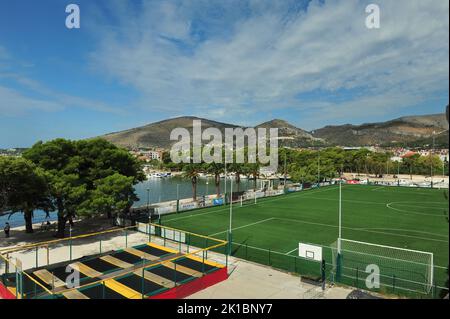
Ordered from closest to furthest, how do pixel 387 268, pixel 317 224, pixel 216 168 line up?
pixel 387 268, pixel 317 224, pixel 216 168

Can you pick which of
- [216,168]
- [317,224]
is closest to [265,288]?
[317,224]

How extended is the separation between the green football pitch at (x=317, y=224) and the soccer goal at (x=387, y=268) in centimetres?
65

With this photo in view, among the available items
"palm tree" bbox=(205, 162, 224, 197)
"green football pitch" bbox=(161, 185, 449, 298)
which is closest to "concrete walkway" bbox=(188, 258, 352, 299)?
"green football pitch" bbox=(161, 185, 449, 298)

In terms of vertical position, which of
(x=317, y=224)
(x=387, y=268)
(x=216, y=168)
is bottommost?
(x=317, y=224)

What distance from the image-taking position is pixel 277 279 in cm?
1914

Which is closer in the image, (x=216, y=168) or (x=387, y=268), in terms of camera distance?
(x=387, y=268)

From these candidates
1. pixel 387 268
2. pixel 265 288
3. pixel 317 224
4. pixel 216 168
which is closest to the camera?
pixel 265 288

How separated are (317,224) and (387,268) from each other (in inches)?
610

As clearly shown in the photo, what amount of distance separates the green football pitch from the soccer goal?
647mm

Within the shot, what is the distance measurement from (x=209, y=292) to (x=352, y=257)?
440 inches

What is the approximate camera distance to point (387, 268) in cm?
2055

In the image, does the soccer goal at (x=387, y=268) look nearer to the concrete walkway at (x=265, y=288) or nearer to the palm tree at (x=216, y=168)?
the concrete walkway at (x=265, y=288)

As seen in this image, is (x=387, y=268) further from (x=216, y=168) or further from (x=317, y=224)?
(x=216, y=168)

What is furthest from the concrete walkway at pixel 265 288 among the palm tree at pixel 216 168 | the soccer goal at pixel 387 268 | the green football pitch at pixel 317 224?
the palm tree at pixel 216 168
